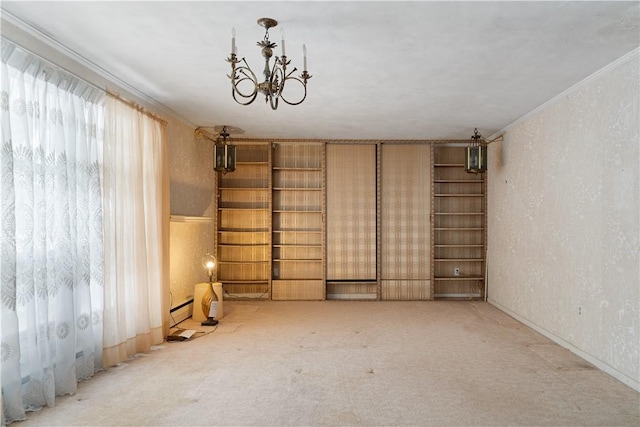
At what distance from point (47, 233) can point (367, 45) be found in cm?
263

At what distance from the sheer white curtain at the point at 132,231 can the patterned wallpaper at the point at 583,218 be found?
407 cm

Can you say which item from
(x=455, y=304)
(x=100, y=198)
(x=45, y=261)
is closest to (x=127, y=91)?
(x=100, y=198)

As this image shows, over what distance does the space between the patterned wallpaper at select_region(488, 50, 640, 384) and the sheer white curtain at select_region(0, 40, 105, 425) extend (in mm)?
4192

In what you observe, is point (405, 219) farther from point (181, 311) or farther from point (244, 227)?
point (181, 311)

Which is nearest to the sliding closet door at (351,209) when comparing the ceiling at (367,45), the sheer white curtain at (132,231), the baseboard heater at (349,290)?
the baseboard heater at (349,290)

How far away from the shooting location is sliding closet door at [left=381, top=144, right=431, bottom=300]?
6.19 metres

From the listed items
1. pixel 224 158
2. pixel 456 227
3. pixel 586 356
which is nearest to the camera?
pixel 586 356

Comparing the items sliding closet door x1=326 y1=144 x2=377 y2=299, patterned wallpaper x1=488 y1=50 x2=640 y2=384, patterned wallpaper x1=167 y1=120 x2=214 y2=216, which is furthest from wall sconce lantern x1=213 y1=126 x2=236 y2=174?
patterned wallpaper x1=488 y1=50 x2=640 y2=384

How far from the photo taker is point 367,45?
2863mm

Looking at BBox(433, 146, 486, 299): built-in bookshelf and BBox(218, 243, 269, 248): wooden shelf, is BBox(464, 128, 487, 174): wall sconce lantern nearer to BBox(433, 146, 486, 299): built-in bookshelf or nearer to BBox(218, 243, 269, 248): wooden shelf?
BBox(433, 146, 486, 299): built-in bookshelf

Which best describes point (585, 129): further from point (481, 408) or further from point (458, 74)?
point (481, 408)

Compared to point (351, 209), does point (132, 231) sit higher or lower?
lower

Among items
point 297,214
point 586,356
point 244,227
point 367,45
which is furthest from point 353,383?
point 244,227

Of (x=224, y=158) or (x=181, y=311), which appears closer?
(x=181, y=311)
